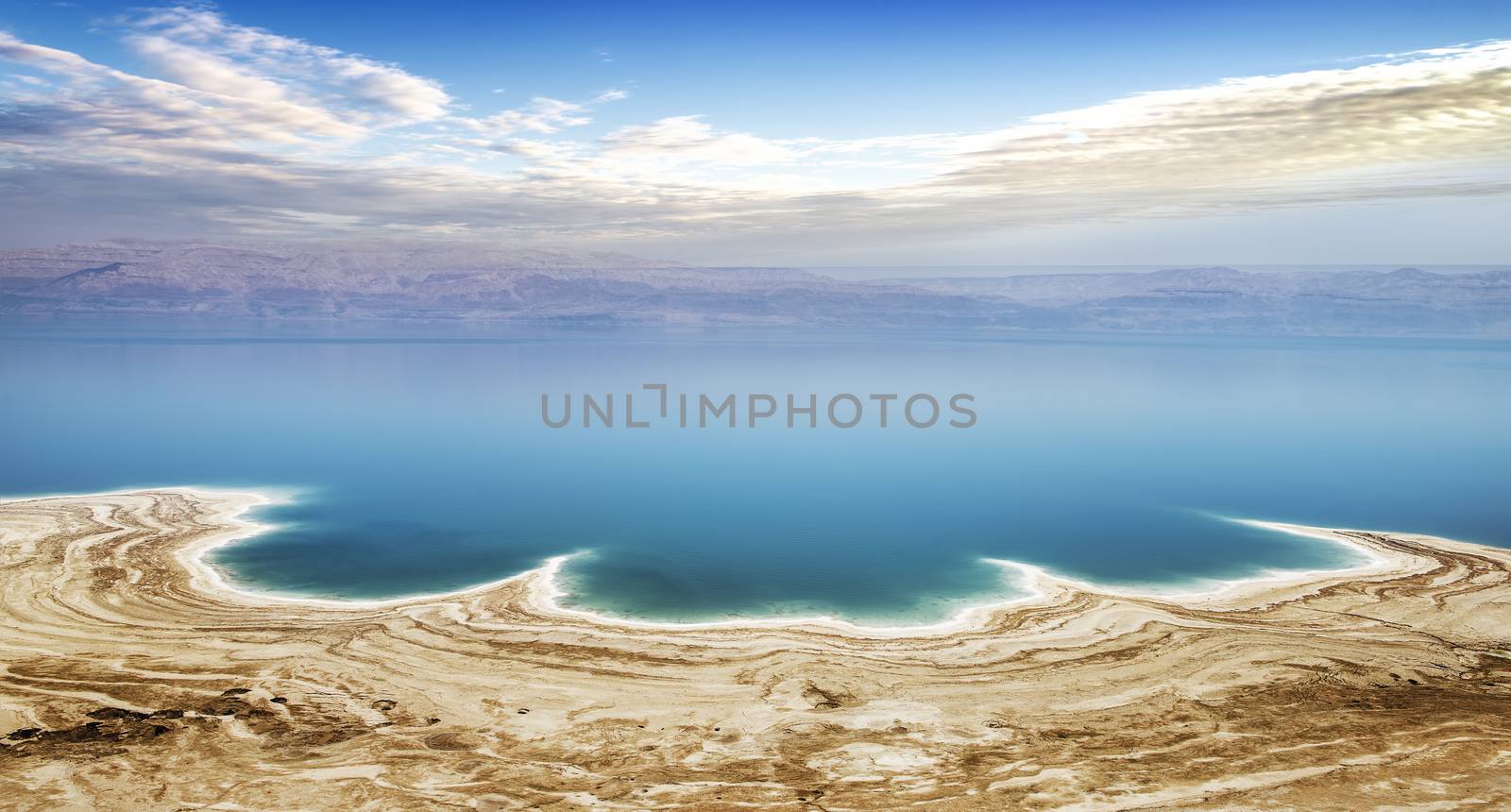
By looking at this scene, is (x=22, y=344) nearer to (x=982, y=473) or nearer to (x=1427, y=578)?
(x=982, y=473)

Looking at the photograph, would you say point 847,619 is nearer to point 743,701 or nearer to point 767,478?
point 743,701

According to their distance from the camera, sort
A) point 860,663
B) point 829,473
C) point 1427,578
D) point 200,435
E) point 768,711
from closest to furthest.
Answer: point 768,711, point 860,663, point 1427,578, point 829,473, point 200,435

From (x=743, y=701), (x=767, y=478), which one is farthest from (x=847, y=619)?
(x=767, y=478)

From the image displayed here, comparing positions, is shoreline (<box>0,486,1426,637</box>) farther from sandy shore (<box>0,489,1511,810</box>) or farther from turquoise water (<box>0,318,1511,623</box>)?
turquoise water (<box>0,318,1511,623</box>)

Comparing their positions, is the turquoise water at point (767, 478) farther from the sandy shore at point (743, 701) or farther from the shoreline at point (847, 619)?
the sandy shore at point (743, 701)

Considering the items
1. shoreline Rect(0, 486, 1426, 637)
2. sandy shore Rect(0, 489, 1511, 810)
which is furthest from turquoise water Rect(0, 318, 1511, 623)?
sandy shore Rect(0, 489, 1511, 810)

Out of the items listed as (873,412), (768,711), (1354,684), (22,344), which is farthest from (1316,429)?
(22,344)
